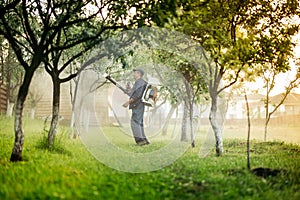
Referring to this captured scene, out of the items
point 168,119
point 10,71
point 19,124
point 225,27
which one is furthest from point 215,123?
point 10,71

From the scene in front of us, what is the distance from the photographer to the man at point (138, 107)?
19.1 ft

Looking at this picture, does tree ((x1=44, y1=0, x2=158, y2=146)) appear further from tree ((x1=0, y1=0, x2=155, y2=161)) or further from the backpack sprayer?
the backpack sprayer

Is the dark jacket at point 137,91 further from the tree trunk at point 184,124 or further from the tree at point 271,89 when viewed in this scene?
the tree at point 271,89

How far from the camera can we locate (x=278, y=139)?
6.07 meters

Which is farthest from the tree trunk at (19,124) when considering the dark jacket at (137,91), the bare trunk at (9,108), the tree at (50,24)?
the dark jacket at (137,91)

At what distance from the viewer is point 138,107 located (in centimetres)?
593

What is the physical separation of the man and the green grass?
1262 millimetres

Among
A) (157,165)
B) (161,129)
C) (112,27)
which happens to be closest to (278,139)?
(161,129)

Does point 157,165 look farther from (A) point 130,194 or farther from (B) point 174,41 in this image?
(B) point 174,41

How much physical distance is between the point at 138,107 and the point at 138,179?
2.45 metres

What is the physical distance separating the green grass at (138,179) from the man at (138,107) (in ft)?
4.14

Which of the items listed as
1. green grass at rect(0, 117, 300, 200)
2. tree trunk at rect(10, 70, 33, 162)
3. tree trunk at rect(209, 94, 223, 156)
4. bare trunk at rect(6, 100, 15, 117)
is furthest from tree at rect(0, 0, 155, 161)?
tree trunk at rect(209, 94, 223, 156)

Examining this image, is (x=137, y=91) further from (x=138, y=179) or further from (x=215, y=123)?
(x=138, y=179)

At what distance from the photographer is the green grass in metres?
3.05
